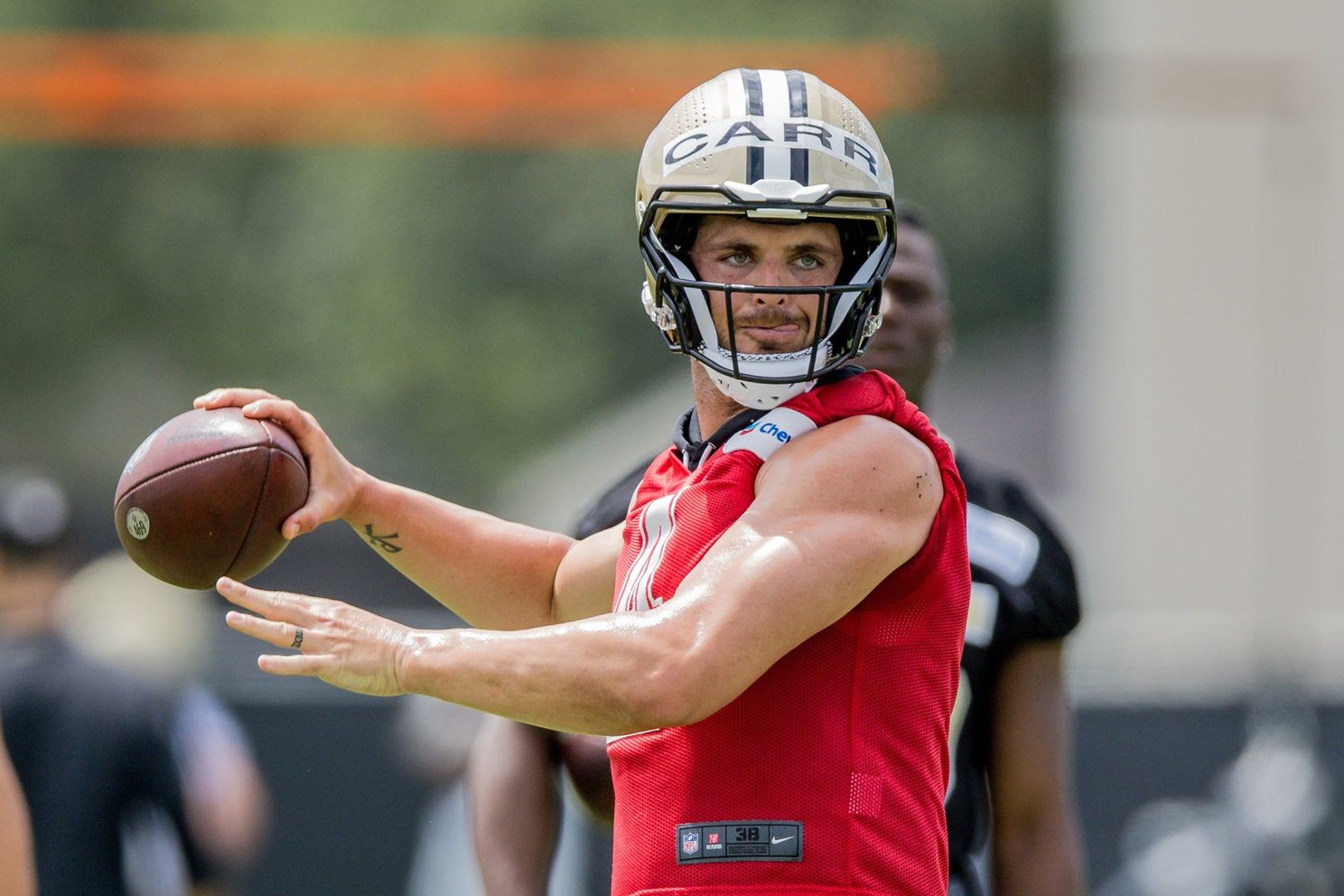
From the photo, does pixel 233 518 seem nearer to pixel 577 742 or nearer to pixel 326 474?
pixel 326 474

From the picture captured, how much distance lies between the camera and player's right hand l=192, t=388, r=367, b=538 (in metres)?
3.66

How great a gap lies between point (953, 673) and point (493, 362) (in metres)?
27.1

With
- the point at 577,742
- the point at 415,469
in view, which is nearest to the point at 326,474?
the point at 577,742

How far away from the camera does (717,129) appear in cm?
342

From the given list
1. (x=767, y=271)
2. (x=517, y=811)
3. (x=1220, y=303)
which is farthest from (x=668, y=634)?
(x=1220, y=303)

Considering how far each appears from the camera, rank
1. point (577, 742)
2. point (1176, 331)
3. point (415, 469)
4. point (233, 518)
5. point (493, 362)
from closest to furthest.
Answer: point (233, 518) < point (577, 742) < point (1176, 331) < point (415, 469) < point (493, 362)

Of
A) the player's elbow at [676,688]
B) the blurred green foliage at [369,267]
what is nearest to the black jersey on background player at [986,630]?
the player's elbow at [676,688]

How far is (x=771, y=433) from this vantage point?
3.31 metres

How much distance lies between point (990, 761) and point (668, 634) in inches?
70.8

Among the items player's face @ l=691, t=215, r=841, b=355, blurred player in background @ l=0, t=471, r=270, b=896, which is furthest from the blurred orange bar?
player's face @ l=691, t=215, r=841, b=355

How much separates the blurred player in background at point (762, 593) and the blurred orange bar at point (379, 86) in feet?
47.0

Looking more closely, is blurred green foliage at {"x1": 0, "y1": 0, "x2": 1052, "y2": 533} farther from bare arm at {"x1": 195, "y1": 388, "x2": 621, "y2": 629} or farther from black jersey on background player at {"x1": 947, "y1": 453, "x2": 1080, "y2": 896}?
bare arm at {"x1": 195, "y1": 388, "x2": 621, "y2": 629}

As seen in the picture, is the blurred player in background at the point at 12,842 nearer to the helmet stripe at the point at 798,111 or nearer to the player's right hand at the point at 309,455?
the player's right hand at the point at 309,455

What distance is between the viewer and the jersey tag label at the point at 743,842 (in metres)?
3.12
